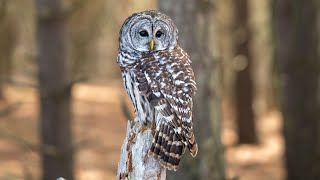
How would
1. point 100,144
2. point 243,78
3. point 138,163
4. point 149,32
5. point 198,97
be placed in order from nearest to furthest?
1. point 138,163
2. point 149,32
3. point 198,97
4. point 243,78
5. point 100,144

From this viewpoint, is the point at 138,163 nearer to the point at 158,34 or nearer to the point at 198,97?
the point at 158,34

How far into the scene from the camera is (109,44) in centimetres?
3086

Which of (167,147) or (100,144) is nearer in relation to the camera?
(167,147)

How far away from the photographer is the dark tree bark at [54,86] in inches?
327

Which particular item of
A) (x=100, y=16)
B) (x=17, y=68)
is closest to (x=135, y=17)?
(x=100, y=16)

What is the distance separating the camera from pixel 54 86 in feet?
27.3

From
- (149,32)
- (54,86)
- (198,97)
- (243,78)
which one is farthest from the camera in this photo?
(243,78)

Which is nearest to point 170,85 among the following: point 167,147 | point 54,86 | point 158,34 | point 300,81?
point 158,34

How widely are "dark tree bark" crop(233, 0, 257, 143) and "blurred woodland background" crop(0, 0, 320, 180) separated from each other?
0.03 metres

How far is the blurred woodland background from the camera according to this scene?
6.15 m

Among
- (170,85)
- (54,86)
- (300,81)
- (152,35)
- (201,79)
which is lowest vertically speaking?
(170,85)

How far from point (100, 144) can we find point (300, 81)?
315 inches

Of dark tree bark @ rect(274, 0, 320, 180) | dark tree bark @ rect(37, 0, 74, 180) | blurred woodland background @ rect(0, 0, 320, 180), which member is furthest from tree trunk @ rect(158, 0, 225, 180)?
dark tree bark @ rect(274, 0, 320, 180)

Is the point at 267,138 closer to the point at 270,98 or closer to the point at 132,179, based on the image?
the point at 270,98
